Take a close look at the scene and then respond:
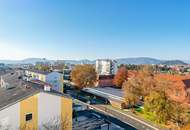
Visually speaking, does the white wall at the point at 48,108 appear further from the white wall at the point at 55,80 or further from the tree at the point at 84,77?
the tree at the point at 84,77

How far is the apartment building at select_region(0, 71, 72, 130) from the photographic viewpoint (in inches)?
733

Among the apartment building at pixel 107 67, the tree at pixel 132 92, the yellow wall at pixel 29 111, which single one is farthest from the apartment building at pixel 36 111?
the apartment building at pixel 107 67

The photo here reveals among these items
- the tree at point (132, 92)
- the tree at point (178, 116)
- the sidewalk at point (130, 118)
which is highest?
the tree at point (132, 92)

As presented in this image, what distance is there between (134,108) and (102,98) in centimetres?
864

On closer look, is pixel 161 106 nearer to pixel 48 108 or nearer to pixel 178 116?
pixel 178 116

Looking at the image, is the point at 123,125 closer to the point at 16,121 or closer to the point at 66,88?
the point at 16,121

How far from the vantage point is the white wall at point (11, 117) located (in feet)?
60.1

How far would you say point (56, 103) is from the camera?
21016 mm

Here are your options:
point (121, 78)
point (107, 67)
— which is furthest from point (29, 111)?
point (107, 67)

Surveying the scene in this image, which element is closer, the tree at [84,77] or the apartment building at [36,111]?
the apartment building at [36,111]

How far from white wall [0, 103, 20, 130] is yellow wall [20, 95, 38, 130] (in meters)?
0.33

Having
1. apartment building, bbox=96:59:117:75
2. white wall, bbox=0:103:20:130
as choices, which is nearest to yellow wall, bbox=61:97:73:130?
white wall, bbox=0:103:20:130

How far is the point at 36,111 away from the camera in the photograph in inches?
781

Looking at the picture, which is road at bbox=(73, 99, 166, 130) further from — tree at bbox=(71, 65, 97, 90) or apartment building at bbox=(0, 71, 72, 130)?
tree at bbox=(71, 65, 97, 90)
